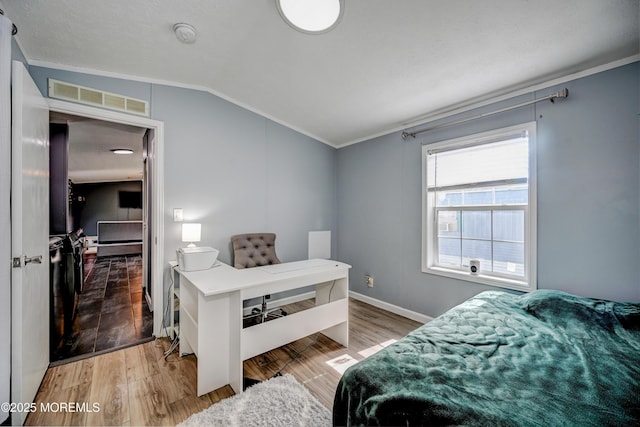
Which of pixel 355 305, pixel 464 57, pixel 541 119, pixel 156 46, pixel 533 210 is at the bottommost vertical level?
pixel 355 305

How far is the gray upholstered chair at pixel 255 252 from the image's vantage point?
288cm

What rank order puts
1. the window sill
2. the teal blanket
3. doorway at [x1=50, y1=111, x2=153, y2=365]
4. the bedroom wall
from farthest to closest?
doorway at [x1=50, y1=111, x2=153, y2=365]
the window sill
the bedroom wall
the teal blanket

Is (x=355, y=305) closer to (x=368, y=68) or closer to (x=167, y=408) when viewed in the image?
(x=167, y=408)

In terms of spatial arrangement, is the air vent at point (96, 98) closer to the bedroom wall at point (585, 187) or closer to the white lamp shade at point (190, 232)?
the white lamp shade at point (190, 232)

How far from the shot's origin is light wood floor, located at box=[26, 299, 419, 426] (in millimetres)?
1595

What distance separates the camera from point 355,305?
142 inches

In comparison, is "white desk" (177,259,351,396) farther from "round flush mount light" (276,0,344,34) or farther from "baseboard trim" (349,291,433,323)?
"round flush mount light" (276,0,344,34)

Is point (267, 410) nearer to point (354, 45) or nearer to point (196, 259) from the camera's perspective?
point (196, 259)

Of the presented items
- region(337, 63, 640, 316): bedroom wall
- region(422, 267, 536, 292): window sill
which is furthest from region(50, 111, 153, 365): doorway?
region(337, 63, 640, 316): bedroom wall

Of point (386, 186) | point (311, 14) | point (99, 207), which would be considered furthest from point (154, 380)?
point (99, 207)

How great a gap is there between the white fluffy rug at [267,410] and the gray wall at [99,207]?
28.1 ft

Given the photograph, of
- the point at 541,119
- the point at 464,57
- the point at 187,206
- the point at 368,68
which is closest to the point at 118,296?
the point at 187,206

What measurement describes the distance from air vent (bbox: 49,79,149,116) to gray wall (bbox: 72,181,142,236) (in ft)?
23.7

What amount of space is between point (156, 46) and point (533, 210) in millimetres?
3503
